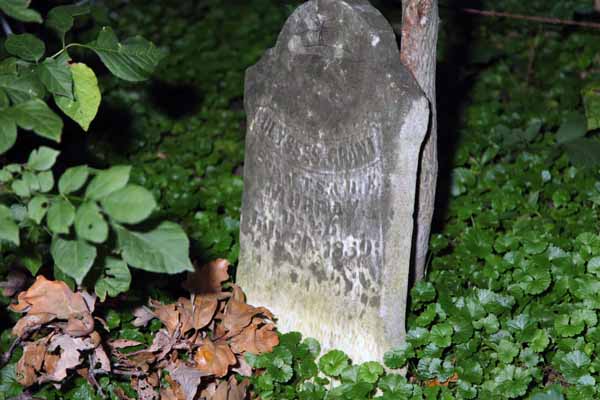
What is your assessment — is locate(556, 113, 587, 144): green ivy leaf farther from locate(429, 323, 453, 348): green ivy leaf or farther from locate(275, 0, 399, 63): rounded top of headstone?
locate(275, 0, 399, 63): rounded top of headstone

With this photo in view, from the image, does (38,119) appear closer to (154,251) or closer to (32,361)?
(154,251)

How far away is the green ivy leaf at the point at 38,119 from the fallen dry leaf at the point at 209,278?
1.11 meters

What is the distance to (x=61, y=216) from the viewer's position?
1.77 m

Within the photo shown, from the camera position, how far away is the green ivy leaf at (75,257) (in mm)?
1844

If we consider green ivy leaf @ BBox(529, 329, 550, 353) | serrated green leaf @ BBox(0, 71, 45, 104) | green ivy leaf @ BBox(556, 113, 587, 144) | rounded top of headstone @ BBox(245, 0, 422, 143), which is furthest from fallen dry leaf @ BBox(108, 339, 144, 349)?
green ivy leaf @ BBox(556, 113, 587, 144)

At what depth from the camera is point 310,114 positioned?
2.57m

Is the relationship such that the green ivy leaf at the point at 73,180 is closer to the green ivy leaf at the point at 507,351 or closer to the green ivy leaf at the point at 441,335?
the green ivy leaf at the point at 441,335

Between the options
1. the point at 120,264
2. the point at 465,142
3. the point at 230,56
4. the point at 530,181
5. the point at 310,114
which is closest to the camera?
the point at 120,264

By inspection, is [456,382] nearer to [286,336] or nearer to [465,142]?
[286,336]

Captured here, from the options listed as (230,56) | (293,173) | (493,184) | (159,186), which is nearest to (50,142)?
(159,186)

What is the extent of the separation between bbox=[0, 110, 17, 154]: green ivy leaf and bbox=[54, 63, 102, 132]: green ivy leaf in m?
0.43

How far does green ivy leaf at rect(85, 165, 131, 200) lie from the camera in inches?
69.6

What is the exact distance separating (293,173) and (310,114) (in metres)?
0.22

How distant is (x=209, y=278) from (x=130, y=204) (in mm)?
1224
